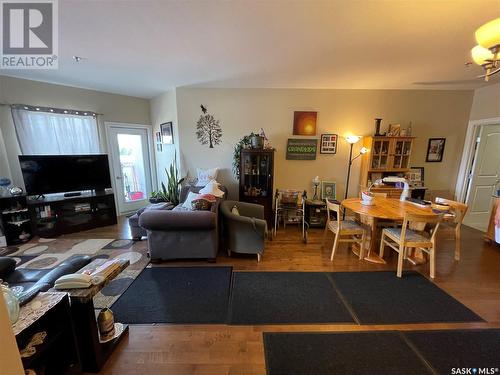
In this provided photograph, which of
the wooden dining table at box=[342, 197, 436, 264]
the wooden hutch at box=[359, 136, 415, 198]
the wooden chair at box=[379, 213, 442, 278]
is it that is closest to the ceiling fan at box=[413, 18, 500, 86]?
the wooden chair at box=[379, 213, 442, 278]

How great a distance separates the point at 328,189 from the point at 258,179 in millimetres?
1502

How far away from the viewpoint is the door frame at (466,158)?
153 inches

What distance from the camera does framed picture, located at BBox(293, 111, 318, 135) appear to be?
3982 mm

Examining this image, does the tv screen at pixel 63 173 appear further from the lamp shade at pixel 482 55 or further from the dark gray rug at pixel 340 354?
the lamp shade at pixel 482 55

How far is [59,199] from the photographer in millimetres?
3547

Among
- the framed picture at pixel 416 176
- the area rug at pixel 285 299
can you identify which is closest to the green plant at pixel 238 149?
the area rug at pixel 285 299

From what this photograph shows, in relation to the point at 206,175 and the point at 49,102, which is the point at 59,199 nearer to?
the point at 49,102

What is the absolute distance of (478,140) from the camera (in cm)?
387

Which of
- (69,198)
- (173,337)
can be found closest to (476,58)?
(173,337)

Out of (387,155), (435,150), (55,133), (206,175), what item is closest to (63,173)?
(55,133)

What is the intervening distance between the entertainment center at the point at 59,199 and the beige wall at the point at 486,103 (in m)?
7.10

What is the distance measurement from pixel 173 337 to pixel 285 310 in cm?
102

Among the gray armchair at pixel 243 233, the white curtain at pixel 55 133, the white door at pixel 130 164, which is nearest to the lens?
the gray armchair at pixel 243 233

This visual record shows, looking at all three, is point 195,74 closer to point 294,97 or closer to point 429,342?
point 294,97
